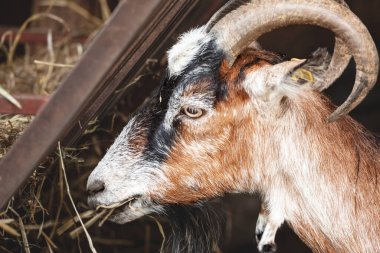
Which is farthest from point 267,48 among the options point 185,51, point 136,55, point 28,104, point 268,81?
point 28,104

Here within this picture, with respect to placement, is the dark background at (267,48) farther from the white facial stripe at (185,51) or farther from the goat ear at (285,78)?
the goat ear at (285,78)

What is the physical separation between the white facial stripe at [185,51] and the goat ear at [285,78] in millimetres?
291

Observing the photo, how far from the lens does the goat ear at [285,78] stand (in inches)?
122

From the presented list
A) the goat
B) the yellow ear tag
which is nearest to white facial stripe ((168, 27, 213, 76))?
the goat

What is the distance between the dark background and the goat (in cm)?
84

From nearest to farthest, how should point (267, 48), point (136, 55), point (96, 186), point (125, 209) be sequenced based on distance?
point (96, 186) → point (125, 209) → point (136, 55) → point (267, 48)

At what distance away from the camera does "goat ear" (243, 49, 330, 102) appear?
3.09 meters

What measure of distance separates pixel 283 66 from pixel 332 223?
76 cm

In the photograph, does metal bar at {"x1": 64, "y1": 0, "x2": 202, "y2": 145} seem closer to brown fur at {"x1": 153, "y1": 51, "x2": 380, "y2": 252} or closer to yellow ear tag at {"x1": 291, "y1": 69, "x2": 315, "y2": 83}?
brown fur at {"x1": 153, "y1": 51, "x2": 380, "y2": 252}

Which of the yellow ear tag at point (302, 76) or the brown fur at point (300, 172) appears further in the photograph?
the brown fur at point (300, 172)

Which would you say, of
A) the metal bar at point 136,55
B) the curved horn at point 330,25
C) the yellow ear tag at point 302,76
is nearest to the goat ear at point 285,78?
the yellow ear tag at point 302,76

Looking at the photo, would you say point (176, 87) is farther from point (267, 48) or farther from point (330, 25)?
point (267, 48)

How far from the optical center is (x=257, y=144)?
10.6 ft

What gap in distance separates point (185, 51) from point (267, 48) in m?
1.42
